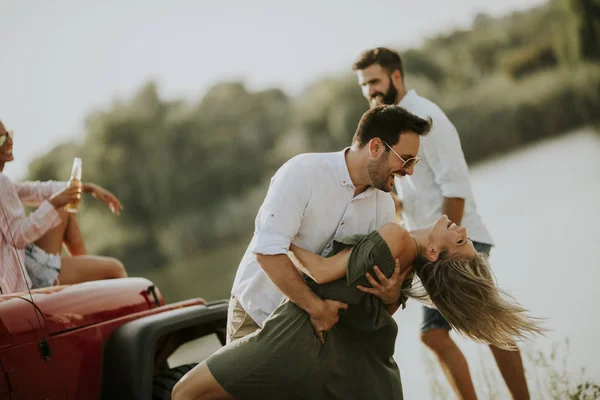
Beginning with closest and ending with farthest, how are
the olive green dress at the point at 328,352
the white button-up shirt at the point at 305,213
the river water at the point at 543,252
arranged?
the olive green dress at the point at 328,352 < the white button-up shirt at the point at 305,213 < the river water at the point at 543,252

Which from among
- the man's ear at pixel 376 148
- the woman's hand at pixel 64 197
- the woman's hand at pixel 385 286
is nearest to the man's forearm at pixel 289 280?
the woman's hand at pixel 385 286


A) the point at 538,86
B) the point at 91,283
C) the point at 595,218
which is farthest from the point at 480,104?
the point at 91,283

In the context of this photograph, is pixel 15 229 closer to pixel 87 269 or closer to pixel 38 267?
pixel 38 267

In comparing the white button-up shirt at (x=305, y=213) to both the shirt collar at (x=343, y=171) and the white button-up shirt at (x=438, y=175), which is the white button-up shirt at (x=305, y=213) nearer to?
the shirt collar at (x=343, y=171)

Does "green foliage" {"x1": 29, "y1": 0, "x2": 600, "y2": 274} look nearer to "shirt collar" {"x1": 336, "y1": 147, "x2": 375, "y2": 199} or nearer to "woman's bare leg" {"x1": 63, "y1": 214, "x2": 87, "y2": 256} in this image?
"woman's bare leg" {"x1": 63, "y1": 214, "x2": 87, "y2": 256}

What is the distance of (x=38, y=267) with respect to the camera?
3.58 m

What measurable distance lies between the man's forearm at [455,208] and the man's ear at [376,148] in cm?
99

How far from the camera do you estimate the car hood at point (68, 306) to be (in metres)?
2.90

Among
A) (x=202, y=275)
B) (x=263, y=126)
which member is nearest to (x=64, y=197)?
(x=202, y=275)

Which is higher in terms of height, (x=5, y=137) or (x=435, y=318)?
(x=5, y=137)

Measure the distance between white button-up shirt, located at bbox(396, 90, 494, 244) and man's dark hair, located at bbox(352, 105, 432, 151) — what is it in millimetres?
873

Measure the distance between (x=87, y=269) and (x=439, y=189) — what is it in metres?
1.89

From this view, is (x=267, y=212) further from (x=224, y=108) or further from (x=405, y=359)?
(x=224, y=108)

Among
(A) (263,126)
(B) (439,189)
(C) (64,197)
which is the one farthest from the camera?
(A) (263,126)
